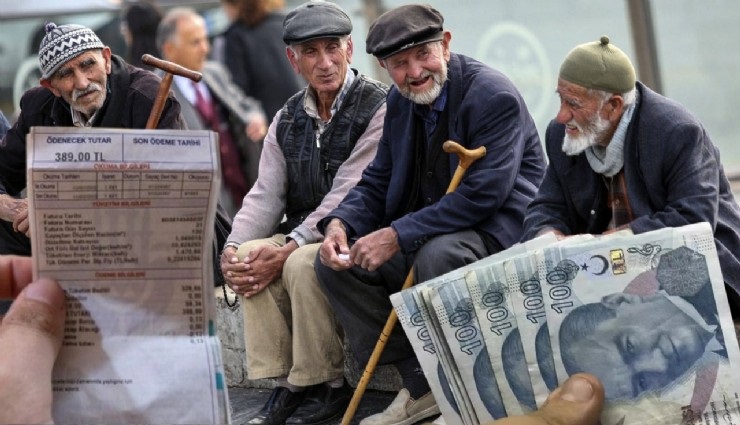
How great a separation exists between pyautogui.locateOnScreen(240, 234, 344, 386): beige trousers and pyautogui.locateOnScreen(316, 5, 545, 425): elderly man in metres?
0.11

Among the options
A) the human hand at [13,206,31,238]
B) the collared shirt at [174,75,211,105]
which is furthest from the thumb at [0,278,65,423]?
the collared shirt at [174,75,211,105]

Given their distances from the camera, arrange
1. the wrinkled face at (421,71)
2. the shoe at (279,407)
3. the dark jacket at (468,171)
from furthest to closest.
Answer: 1. the shoe at (279,407)
2. the wrinkled face at (421,71)
3. the dark jacket at (468,171)

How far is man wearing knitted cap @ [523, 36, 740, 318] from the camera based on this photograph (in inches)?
156

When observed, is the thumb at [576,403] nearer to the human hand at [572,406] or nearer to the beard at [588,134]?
the human hand at [572,406]

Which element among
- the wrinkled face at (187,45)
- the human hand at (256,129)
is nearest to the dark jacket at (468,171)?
the human hand at (256,129)

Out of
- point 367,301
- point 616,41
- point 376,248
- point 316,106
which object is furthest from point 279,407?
point 616,41

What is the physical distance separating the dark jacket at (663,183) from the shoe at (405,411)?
2.42 ft

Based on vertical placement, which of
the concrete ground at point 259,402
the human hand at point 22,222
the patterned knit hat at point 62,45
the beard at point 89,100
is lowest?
the concrete ground at point 259,402

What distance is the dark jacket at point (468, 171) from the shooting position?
4.45 metres

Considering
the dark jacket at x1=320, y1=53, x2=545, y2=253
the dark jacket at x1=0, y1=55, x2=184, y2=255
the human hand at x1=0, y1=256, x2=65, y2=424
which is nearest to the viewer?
the human hand at x1=0, y1=256, x2=65, y2=424

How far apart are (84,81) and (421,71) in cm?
145

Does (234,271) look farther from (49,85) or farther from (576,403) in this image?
(576,403)

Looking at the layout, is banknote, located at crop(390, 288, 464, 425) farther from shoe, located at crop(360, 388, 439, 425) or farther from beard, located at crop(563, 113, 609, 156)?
beard, located at crop(563, 113, 609, 156)

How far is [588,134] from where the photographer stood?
13.5 ft
